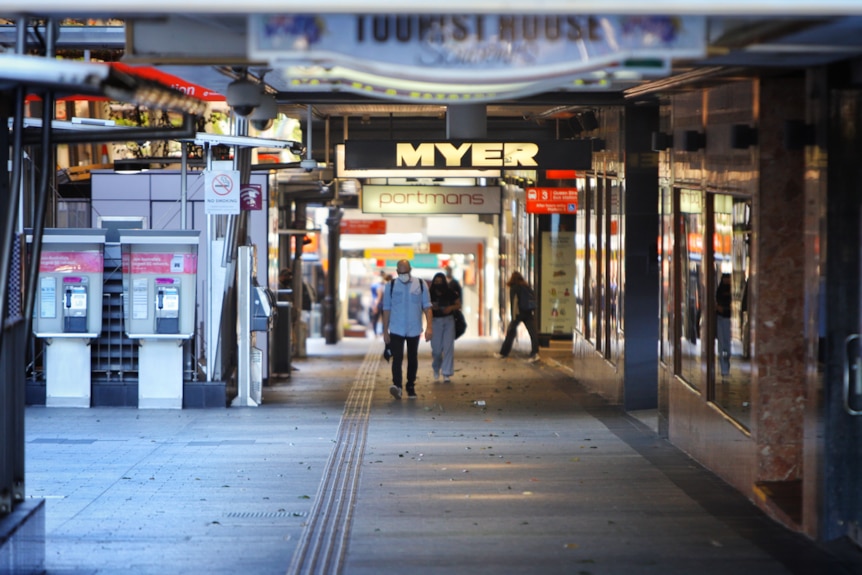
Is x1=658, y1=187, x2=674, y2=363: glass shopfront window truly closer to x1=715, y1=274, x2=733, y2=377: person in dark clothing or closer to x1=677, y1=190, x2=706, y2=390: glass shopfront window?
x1=677, y1=190, x2=706, y2=390: glass shopfront window

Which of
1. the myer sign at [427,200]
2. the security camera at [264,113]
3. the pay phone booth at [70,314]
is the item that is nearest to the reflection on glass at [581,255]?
the myer sign at [427,200]

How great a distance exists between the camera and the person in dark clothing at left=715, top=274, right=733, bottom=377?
10.5 meters

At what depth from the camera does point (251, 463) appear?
11.2m

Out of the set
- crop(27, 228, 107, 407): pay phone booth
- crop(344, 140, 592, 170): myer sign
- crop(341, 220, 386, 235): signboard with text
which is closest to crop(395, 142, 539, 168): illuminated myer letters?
crop(344, 140, 592, 170): myer sign

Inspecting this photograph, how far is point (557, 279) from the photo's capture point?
26984 millimetres

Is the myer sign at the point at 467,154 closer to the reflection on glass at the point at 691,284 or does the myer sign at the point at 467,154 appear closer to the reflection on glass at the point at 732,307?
the reflection on glass at the point at 691,284

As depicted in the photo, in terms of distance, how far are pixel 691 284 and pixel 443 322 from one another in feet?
24.3

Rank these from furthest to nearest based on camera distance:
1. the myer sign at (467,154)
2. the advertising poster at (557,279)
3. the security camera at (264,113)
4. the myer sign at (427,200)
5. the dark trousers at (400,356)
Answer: the advertising poster at (557,279)
the myer sign at (427,200)
the dark trousers at (400,356)
the myer sign at (467,154)
the security camera at (264,113)

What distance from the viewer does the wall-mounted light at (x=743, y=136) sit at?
31.1 feet

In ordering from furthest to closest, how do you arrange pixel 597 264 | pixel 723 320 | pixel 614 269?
1. pixel 597 264
2. pixel 614 269
3. pixel 723 320

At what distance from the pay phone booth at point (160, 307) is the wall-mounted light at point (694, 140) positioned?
20.2 feet

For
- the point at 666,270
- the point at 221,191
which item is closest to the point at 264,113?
the point at 221,191

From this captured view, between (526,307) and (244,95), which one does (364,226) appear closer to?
(526,307)

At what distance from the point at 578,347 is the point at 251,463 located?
8650 mm
